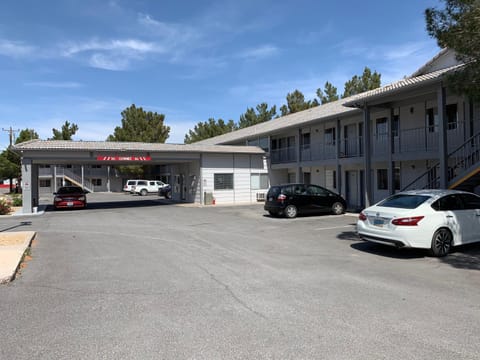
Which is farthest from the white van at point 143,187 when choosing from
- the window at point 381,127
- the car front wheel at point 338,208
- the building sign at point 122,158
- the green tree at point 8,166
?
the car front wheel at point 338,208

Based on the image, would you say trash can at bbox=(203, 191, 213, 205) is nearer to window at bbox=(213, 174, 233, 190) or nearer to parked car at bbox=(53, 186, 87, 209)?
window at bbox=(213, 174, 233, 190)

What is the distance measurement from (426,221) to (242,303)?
5.13m

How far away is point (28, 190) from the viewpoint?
21.2 metres

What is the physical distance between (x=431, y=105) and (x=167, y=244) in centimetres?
1392

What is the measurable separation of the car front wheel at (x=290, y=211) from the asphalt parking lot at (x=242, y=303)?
21.5 ft

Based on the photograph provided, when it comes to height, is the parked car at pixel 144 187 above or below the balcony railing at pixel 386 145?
below

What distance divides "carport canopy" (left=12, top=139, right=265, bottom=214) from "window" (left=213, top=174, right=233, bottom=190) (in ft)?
5.23

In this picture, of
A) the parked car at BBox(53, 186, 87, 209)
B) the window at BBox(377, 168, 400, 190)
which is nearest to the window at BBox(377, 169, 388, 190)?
the window at BBox(377, 168, 400, 190)

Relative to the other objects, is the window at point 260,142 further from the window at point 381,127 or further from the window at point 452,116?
the window at point 452,116

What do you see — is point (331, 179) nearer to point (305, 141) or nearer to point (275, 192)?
point (305, 141)

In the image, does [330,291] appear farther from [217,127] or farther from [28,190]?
[217,127]

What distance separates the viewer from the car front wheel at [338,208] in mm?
17969

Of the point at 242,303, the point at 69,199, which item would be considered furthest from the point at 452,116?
the point at 69,199

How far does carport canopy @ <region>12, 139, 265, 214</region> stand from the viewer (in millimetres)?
21250
